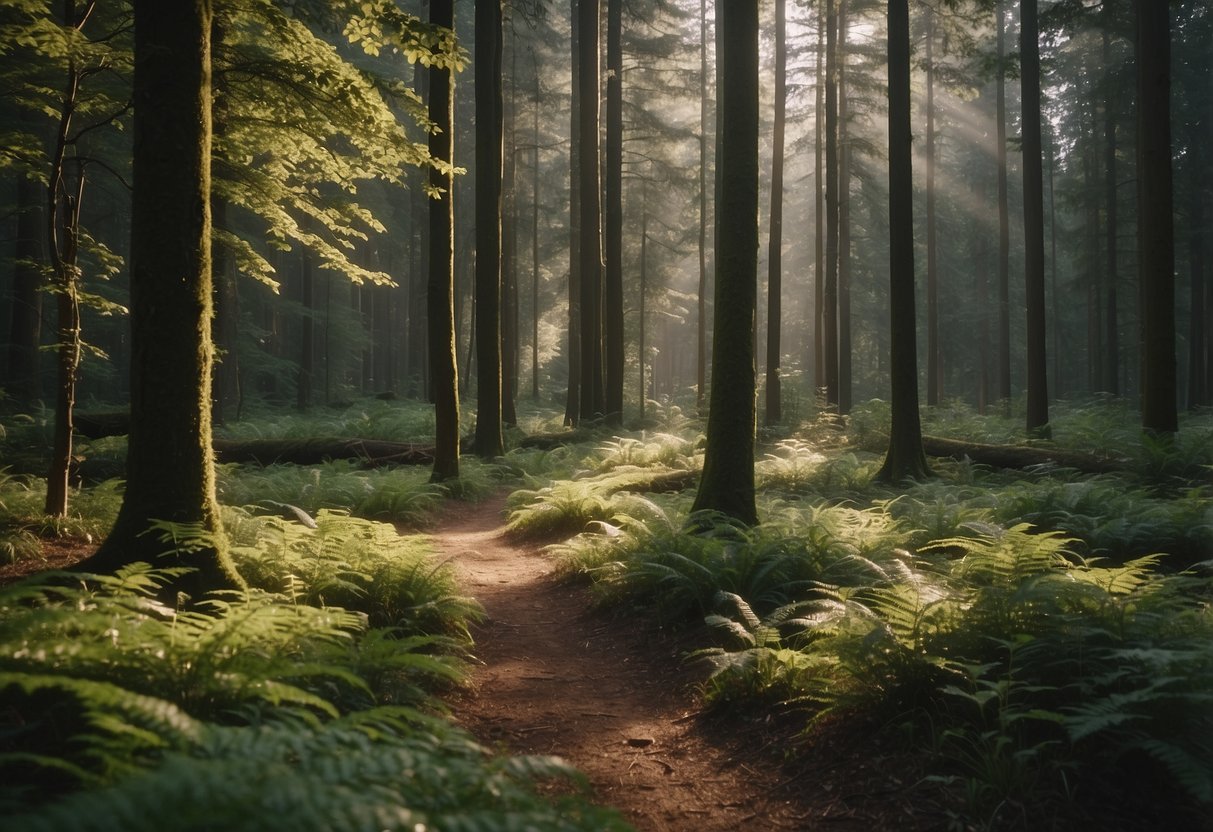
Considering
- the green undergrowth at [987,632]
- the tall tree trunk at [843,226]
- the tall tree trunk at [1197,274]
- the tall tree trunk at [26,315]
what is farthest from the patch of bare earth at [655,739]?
the tall tree trunk at [1197,274]

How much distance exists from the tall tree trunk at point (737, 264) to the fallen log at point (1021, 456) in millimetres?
6994

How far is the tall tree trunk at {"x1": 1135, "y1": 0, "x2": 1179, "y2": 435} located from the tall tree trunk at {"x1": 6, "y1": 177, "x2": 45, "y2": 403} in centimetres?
2272

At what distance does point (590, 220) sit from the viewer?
19.6 meters

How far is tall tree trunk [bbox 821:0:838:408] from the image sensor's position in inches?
844

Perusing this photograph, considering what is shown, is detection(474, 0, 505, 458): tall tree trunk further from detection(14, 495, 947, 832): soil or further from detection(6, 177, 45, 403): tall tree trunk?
detection(6, 177, 45, 403): tall tree trunk

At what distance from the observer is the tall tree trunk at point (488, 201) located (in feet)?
47.2

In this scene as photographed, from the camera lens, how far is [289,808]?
1907 millimetres

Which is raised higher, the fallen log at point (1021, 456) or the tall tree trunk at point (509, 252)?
the tall tree trunk at point (509, 252)

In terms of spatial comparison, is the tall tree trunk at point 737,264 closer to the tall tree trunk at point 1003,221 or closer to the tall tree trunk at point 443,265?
the tall tree trunk at point 443,265

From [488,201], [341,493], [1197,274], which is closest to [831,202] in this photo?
[488,201]

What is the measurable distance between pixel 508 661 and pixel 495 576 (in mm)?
2719

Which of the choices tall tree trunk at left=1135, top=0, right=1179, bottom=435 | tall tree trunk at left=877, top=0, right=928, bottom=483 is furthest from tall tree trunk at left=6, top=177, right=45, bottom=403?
tall tree trunk at left=1135, top=0, right=1179, bottom=435

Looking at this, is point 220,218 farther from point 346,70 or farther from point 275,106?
point 346,70

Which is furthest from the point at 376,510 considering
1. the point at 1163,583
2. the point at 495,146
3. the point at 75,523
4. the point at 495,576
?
the point at 1163,583
